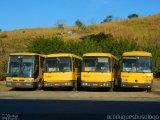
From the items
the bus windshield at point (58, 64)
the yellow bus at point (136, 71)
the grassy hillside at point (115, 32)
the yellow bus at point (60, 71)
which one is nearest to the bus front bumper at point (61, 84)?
the yellow bus at point (60, 71)

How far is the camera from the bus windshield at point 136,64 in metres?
32.7

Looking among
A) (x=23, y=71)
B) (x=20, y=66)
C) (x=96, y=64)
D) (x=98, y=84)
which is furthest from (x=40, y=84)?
(x=98, y=84)

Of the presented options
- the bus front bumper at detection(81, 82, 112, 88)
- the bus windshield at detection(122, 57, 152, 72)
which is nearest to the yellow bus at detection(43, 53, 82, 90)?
the bus front bumper at detection(81, 82, 112, 88)

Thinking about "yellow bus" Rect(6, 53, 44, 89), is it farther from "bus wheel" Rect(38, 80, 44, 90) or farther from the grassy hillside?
the grassy hillside

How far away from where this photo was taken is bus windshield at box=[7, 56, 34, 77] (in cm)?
3388

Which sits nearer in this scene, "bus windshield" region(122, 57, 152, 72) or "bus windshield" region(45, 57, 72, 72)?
"bus windshield" region(122, 57, 152, 72)

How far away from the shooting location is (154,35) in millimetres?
88188

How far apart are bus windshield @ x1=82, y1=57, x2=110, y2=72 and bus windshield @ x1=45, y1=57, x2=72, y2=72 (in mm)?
1236

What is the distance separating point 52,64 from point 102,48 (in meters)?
17.7

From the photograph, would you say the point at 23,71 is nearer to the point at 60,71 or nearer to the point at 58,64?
the point at 58,64

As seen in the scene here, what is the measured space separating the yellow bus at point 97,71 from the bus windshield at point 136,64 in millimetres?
1005

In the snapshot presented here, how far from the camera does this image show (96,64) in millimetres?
32812

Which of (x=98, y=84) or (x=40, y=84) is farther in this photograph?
(x=40, y=84)

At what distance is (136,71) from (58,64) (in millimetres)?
5678
